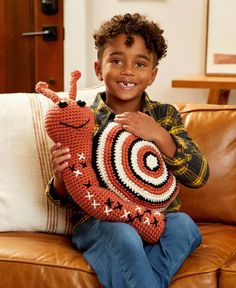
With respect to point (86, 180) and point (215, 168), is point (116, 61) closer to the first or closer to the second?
point (86, 180)

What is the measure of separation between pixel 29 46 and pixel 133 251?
73.2 inches

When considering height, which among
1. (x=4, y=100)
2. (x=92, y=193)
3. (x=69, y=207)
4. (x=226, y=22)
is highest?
(x=226, y=22)

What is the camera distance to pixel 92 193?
4.83 feet

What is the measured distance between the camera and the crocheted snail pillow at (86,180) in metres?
1.47

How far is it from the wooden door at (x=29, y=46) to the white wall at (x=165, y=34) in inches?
2.3

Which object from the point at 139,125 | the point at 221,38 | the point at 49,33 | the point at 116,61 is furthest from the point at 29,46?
the point at 139,125

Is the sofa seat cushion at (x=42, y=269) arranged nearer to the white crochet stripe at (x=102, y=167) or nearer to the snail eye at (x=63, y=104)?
the white crochet stripe at (x=102, y=167)

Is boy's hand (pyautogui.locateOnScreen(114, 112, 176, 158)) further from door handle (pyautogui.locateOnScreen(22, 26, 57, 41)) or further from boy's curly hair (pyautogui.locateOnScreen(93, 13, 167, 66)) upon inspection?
door handle (pyautogui.locateOnScreen(22, 26, 57, 41))

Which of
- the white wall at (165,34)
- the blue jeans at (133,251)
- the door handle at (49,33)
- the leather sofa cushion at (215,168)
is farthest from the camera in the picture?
the door handle at (49,33)

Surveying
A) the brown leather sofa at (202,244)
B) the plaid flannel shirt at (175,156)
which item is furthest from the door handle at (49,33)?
the plaid flannel shirt at (175,156)

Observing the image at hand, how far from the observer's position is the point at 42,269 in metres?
1.42

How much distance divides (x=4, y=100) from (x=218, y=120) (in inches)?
26.3

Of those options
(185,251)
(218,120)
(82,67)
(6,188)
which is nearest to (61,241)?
(6,188)

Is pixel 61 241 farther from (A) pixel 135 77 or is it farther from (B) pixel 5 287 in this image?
(A) pixel 135 77
